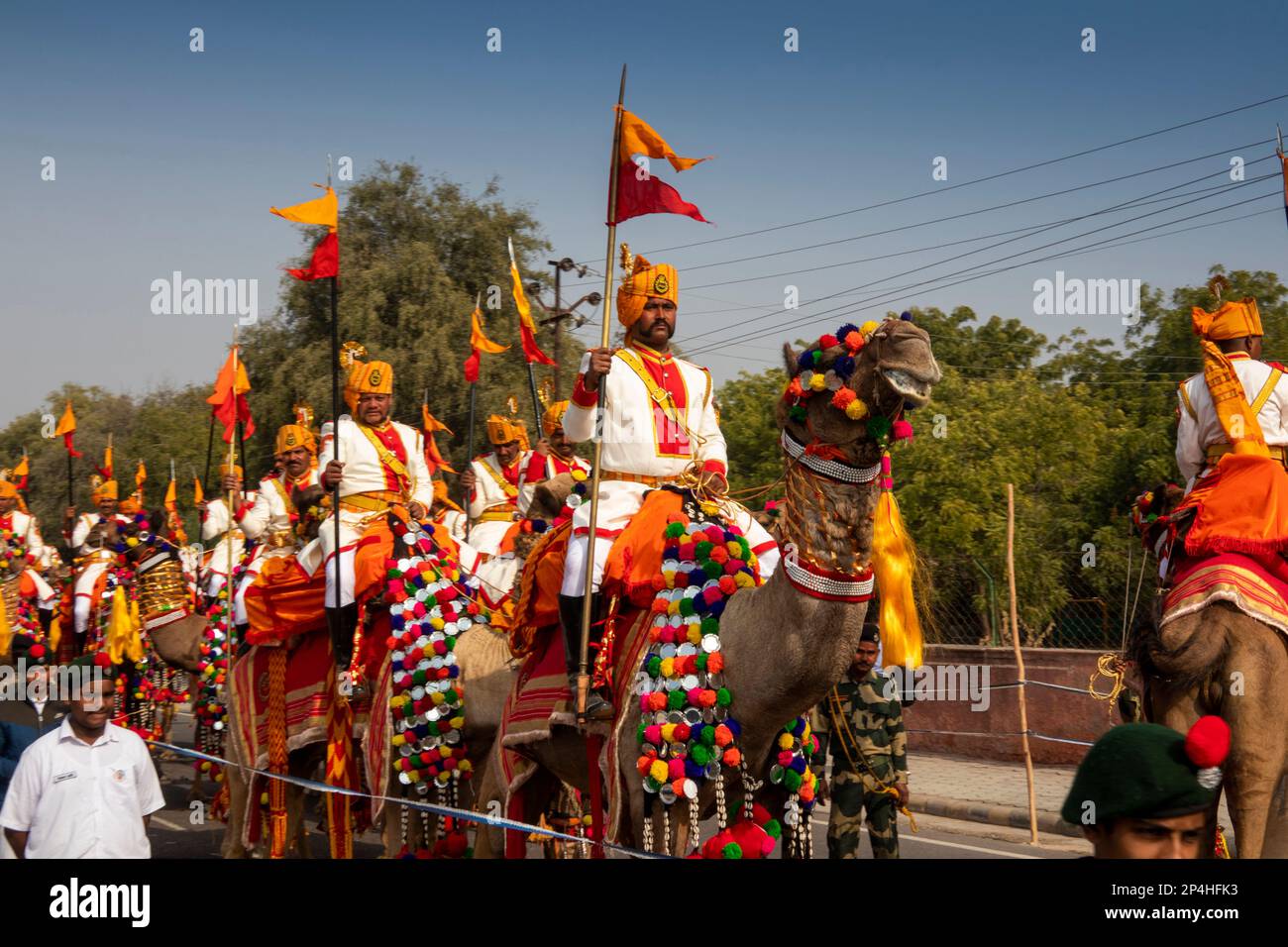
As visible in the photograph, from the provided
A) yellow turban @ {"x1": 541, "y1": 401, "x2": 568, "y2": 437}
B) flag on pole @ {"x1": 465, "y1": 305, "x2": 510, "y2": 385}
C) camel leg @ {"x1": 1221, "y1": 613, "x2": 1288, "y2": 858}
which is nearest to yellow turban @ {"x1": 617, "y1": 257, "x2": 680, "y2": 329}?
yellow turban @ {"x1": 541, "y1": 401, "x2": 568, "y2": 437}

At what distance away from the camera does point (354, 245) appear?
34.8 metres

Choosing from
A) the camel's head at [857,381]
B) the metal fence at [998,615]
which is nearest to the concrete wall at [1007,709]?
the metal fence at [998,615]

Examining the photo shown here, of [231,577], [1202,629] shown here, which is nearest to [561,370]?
[231,577]

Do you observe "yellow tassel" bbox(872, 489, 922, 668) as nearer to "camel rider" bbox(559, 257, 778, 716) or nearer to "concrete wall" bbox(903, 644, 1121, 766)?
"camel rider" bbox(559, 257, 778, 716)

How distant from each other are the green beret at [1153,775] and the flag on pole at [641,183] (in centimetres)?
415

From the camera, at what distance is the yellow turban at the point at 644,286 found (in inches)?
276

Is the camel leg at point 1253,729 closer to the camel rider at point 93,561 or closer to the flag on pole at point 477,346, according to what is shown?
the flag on pole at point 477,346

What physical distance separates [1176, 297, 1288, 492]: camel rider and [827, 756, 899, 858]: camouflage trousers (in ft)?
8.48

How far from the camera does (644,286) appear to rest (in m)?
7.05

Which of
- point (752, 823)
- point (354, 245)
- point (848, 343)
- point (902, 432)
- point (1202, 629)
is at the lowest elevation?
point (752, 823)

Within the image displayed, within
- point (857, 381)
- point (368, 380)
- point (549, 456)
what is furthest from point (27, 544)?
point (857, 381)
